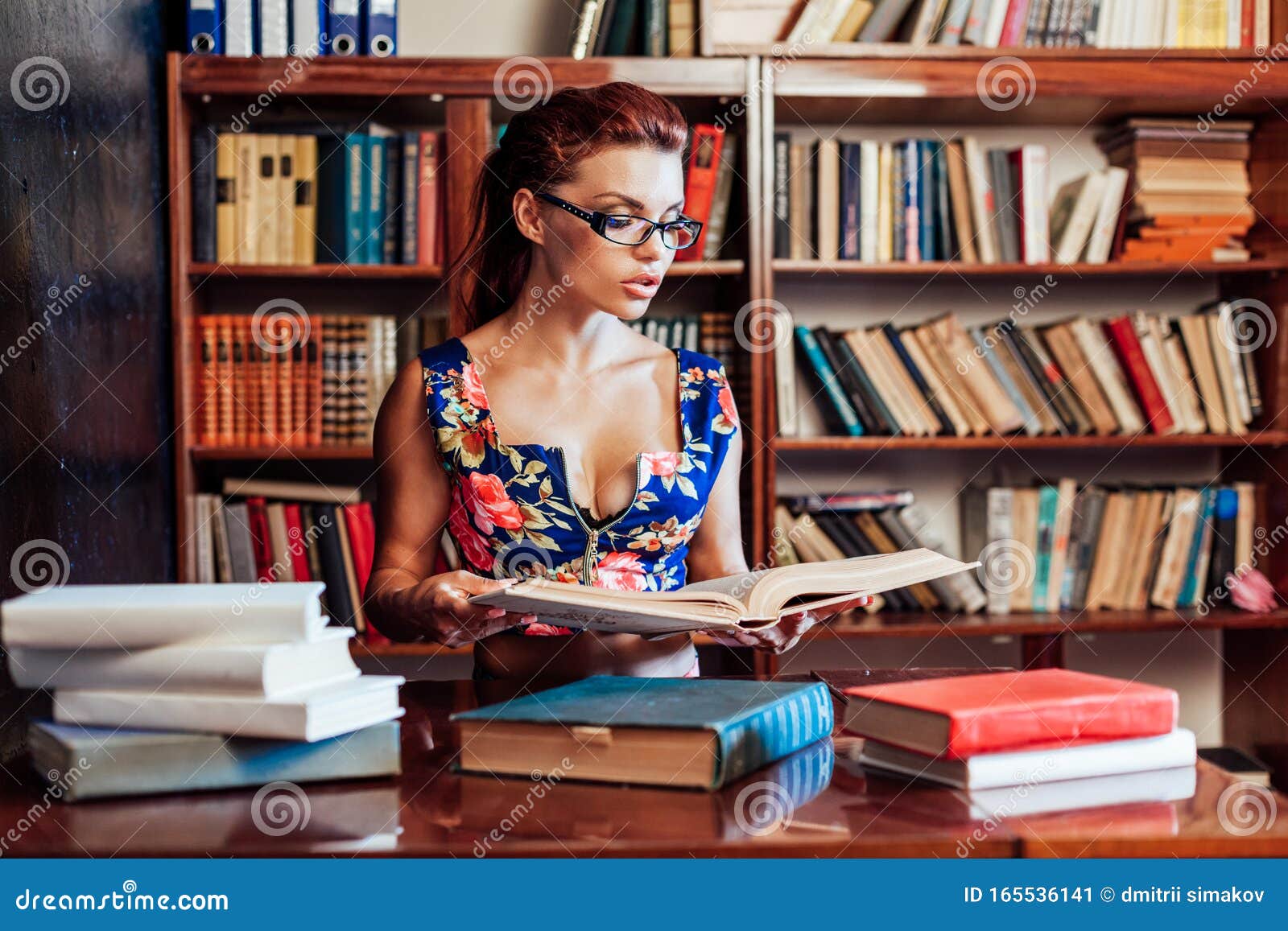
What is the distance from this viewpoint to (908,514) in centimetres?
275

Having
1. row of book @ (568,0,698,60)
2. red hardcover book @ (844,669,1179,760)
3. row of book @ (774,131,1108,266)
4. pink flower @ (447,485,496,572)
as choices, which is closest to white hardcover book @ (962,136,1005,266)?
row of book @ (774,131,1108,266)

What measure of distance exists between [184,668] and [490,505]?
0.79m

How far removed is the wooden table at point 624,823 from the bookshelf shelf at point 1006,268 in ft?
6.01

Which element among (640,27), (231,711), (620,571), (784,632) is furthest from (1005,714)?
(640,27)

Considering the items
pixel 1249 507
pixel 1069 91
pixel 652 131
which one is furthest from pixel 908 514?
pixel 652 131

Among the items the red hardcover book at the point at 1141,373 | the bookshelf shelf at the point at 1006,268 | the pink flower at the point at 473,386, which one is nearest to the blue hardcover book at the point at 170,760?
the pink flower at the point at 473,386

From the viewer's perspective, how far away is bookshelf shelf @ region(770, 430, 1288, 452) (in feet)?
8.70

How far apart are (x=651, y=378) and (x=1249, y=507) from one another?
169 centimetres

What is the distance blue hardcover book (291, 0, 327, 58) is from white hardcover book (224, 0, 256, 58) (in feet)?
0.28

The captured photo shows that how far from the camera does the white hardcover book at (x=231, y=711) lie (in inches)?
32.8

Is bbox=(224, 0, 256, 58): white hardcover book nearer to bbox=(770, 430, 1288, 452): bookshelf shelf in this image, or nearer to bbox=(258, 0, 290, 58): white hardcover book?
bbox=(258, 0, 290, 58): white hardcover book

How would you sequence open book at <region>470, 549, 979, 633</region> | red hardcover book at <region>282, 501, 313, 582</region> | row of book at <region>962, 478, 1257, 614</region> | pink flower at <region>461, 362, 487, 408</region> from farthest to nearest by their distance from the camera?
1. row of book at <region>962, 478, 1257, 614</region>
2. red hardcover book at <region>282, 501, 313, 582</region>
3. pink flower at <region>461, 362, 487, 408</region>
4. open book at <region>470, 549, 979, 633</region>

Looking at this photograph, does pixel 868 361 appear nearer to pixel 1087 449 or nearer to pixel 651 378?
pixel 1087 449
